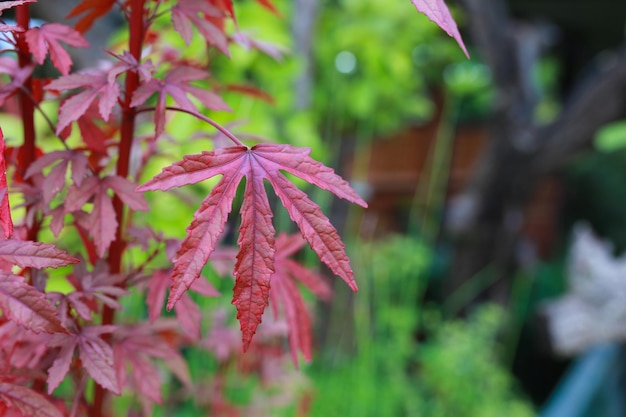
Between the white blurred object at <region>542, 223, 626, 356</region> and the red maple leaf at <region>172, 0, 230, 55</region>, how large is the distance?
1.64 metres

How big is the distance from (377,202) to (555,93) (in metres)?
2.04

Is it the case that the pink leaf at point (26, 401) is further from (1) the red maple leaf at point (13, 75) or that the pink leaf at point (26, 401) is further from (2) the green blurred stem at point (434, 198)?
(2) the green blurred stem at point (434, 198)

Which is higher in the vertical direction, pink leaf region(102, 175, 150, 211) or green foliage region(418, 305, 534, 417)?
pink leaf region(102, 175, 150, 211)

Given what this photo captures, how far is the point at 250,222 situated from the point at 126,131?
0.20 metres

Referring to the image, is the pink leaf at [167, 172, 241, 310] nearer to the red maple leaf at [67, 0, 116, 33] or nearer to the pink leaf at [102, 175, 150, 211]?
the pink leaf at [102, 175, 150, 211]

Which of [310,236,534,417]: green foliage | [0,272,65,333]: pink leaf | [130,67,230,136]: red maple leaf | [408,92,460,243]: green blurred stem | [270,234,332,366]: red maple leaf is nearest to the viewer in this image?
[0,272,65,333]: pink leaf

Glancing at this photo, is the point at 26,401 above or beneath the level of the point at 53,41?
beneath

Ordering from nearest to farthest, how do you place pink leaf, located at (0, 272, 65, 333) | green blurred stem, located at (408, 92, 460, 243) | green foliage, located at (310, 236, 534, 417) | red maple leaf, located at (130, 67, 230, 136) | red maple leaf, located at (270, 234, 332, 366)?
pink leaf, located at (0, 272, 65, 333)
red maple leaf, located at (130, 67, 230, 136)
red maple leaf, located at (270, 234, 332, 366)
green foliage, located at (310, 236, 534, 417)
green blurred stem, located at (408, 92, 460, 243)

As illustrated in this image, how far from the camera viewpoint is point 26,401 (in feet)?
1.43

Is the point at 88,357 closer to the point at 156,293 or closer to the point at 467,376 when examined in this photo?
the point at 156,293

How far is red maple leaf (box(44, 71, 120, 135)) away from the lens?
0.48m

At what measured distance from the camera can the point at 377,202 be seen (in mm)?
3797

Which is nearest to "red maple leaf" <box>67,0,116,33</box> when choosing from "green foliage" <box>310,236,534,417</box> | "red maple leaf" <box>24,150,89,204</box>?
"red maple leaf" <box>24,150,89,204</box>

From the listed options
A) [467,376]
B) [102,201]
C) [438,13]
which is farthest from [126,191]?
[467,376]
